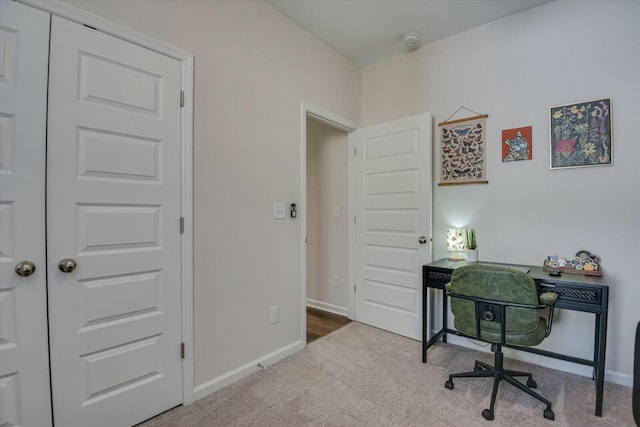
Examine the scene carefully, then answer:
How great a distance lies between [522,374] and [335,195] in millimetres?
2301

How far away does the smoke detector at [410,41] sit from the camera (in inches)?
108

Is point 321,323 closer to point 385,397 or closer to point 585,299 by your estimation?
point 385,397

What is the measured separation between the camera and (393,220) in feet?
9.75

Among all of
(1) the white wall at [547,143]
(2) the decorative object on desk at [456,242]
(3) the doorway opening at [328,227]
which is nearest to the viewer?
(1) the white wall at [547,143]

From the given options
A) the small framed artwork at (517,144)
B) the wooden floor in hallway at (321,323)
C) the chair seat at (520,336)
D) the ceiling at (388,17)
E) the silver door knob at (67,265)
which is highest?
the ceiling at (388,17)

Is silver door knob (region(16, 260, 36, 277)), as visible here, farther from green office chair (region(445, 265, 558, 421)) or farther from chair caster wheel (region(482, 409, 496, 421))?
chair caster wheel (region(482, 409, 496, 421))

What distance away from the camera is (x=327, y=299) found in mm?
3639

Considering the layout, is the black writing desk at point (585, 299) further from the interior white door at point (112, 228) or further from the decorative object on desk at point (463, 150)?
the interior white door at point (112, 228)

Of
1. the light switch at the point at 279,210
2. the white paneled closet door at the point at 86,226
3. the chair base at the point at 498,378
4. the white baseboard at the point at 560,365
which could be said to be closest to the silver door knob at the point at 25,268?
the white paneled closet door at the point at 86,226

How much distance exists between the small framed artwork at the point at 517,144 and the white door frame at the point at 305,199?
145cm

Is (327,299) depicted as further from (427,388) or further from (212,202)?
(212,202)

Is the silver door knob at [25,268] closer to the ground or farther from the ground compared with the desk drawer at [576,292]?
farther from the ground

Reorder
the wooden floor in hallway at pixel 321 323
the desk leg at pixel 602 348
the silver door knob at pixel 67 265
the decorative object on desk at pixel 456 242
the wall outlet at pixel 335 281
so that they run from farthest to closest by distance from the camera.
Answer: the wall outlet at pixel 335 281, the wooden floor in hallway at pixel 321 323, the decorative object on desk at pixel 456 242, the desk leg at pixel 602 348, the silver door knob at pixel 67 265

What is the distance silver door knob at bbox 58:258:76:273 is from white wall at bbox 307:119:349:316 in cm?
247
